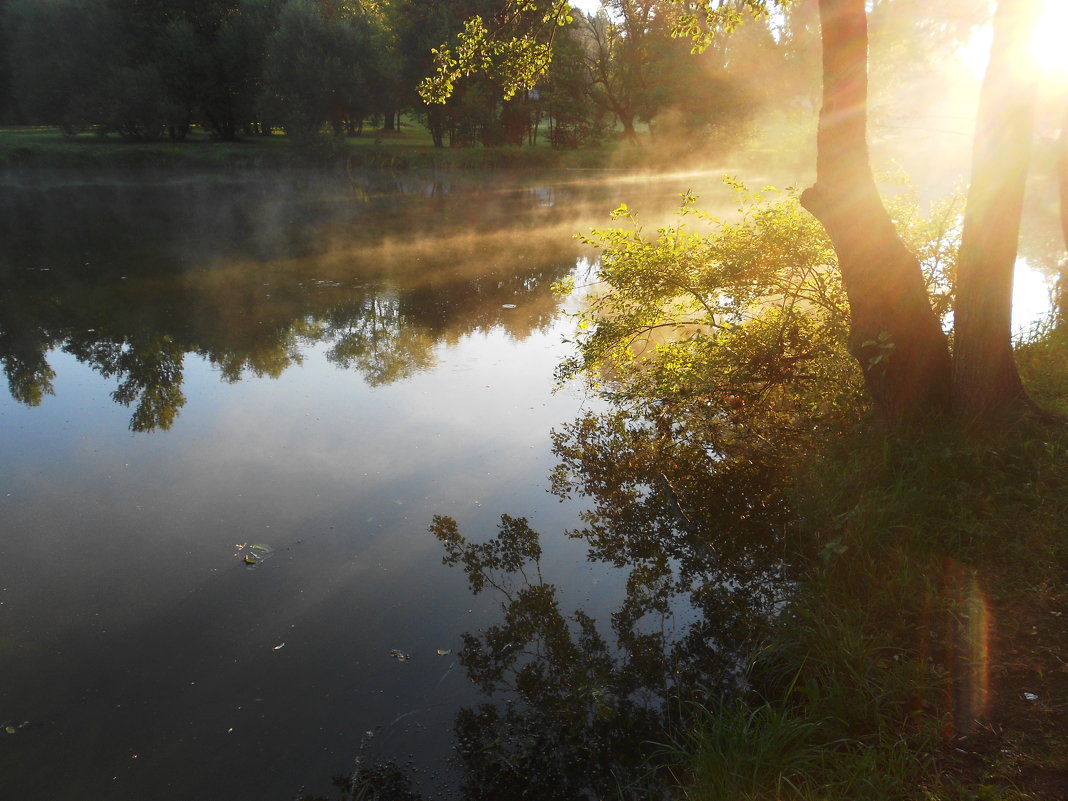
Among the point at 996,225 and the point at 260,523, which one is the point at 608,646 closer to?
the point at 260,523

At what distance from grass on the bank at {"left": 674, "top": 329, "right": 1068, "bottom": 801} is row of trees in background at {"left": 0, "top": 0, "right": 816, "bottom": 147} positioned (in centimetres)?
3378

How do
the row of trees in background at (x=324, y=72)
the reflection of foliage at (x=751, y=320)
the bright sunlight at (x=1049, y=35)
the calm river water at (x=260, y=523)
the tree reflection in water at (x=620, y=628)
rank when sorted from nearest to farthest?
the tree reflection in water at (x=620, y=628), the calm river water at (x=260, y=523), the bright sunlight at (x=1049, y=35), the reflection of foliage at (x=751, y=320), the row of trees in background at (x=324, y=72)

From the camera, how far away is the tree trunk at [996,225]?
17.9 feet

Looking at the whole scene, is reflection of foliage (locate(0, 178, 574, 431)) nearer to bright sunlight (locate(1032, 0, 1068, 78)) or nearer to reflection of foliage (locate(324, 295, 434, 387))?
reflection of foliage (locate(324, 295, 434, 387))

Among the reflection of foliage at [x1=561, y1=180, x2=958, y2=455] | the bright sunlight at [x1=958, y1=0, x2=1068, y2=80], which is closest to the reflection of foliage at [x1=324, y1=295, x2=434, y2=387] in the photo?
the reflection of foliage at [x1=561, y1=180, x2=958, y2=455]

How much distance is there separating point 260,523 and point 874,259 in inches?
223

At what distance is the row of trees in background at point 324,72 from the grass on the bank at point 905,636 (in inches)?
1330

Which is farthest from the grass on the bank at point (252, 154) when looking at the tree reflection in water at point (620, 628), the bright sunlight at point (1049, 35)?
the bright sunlight at point (1049, 35)

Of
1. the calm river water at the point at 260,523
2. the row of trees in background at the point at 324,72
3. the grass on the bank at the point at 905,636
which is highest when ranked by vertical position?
the row of trees in background at the point at 324,72

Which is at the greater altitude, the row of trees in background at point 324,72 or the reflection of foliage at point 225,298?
the row of trees in background at point 324,72

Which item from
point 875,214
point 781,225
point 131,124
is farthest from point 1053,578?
point 131,124

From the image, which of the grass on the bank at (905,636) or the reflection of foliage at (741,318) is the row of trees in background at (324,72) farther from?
the grass on the bank at (905,636)

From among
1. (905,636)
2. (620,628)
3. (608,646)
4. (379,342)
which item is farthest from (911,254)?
(379,342)

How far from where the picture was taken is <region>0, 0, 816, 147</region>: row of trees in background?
3656 centimetres
